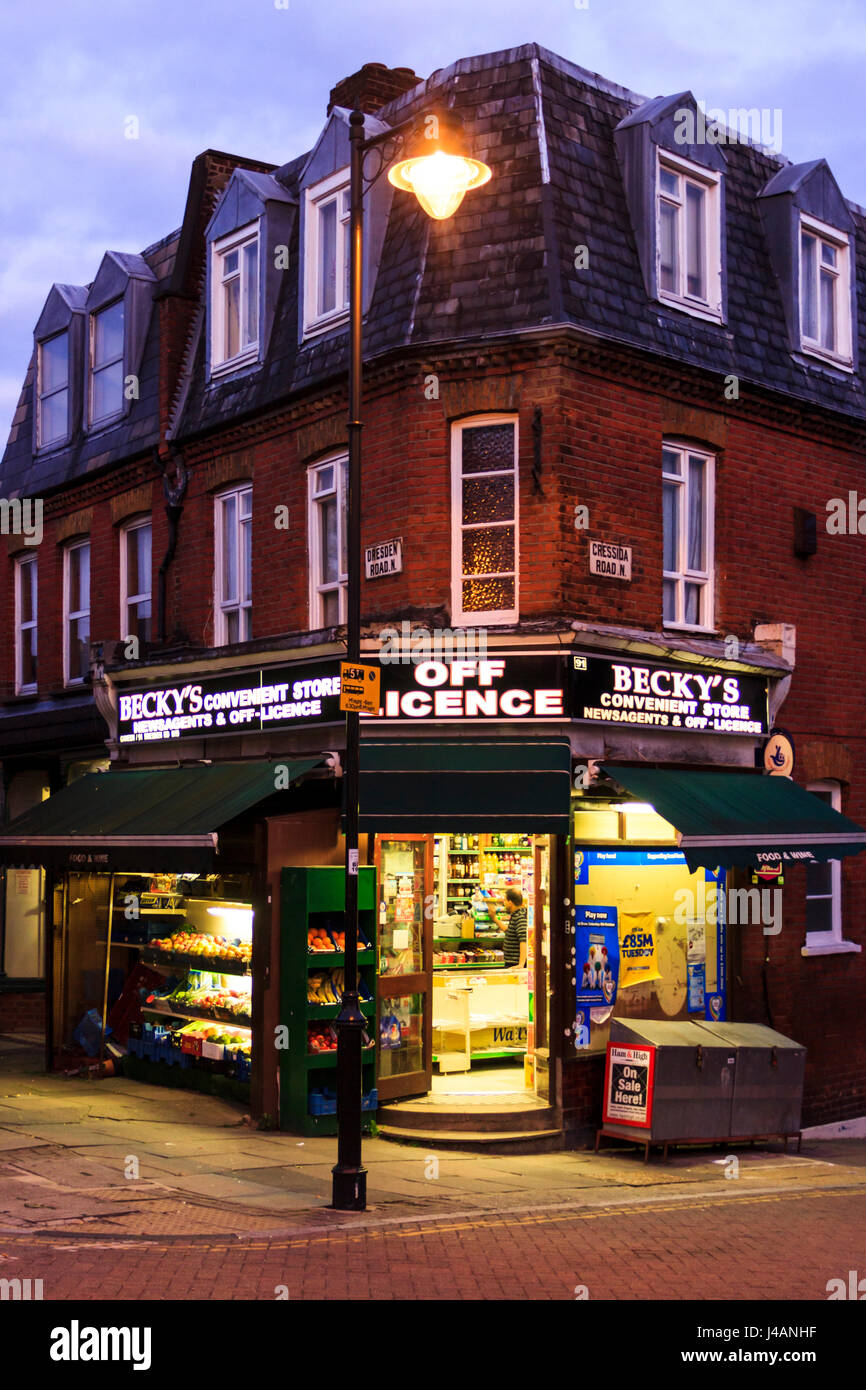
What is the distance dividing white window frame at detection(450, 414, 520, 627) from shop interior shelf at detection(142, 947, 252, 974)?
15.2ft

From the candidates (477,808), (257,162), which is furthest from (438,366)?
(257,162)

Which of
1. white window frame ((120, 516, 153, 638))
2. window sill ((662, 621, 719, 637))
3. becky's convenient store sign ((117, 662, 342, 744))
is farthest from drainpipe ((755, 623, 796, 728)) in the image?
white window frame ((120, 516, 153, 638))

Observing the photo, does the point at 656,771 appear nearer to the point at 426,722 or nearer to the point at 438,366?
the point at 426,722

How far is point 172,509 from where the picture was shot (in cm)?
1875

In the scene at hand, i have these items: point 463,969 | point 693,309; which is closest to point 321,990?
point 463,969

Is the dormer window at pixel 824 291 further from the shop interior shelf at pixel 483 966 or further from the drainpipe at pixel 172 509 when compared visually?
the shop interior shelf at pixel 483 966

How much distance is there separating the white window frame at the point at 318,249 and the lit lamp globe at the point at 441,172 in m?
4.42

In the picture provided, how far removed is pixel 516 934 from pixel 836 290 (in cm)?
904

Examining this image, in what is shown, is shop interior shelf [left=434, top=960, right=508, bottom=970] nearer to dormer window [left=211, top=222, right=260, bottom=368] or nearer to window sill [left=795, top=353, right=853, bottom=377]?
dormer window [left=211, top=222, right=260, bottom=368]

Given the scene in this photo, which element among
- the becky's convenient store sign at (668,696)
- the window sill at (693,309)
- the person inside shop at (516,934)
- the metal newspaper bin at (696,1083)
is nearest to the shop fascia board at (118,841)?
the becky's convenient store sign at (668,696)

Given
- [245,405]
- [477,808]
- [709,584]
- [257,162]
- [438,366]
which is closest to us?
[477,808]

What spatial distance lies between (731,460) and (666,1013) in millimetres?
6182

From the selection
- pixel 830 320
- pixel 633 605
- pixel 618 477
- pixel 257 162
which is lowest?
pixel 633 605

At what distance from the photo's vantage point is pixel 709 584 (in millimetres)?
16281
